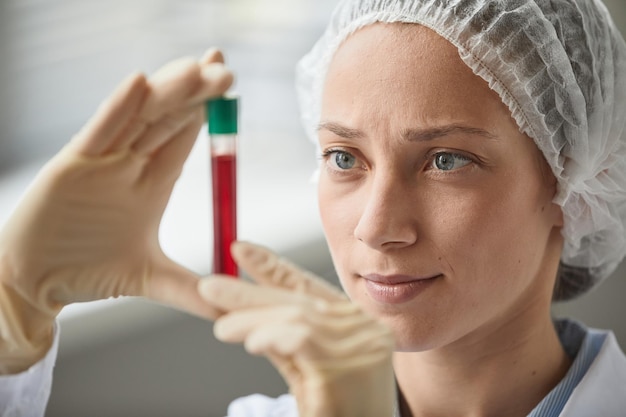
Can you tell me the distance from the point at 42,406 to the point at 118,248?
392 millimetres

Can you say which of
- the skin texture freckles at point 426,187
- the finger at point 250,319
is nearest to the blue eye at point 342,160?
the skin texture freckles at point 426,187

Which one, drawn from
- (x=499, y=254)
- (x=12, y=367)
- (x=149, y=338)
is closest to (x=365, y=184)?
(x=499, y=254)

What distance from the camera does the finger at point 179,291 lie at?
4.35 feet

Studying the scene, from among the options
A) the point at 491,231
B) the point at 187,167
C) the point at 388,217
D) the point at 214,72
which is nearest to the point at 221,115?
the point at 214,72

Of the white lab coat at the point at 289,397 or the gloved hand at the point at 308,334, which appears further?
the white lab coat at the point at 289,397

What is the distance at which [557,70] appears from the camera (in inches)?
64.0

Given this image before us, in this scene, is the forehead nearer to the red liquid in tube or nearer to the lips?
the lips

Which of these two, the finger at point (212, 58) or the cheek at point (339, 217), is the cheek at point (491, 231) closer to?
the cheek at point (339, 217)

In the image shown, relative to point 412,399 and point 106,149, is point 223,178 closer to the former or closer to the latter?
point 106,149

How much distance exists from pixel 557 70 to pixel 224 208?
Result: 657 millimetres

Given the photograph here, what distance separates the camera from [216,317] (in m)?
1.33

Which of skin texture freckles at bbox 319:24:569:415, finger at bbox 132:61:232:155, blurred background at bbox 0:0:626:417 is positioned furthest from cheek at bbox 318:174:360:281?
blurred background at bbox 0:0:626:417

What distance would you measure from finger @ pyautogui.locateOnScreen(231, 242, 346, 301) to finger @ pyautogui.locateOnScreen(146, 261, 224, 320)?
8 cm

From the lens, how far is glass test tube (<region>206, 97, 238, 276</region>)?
4.18 feet
